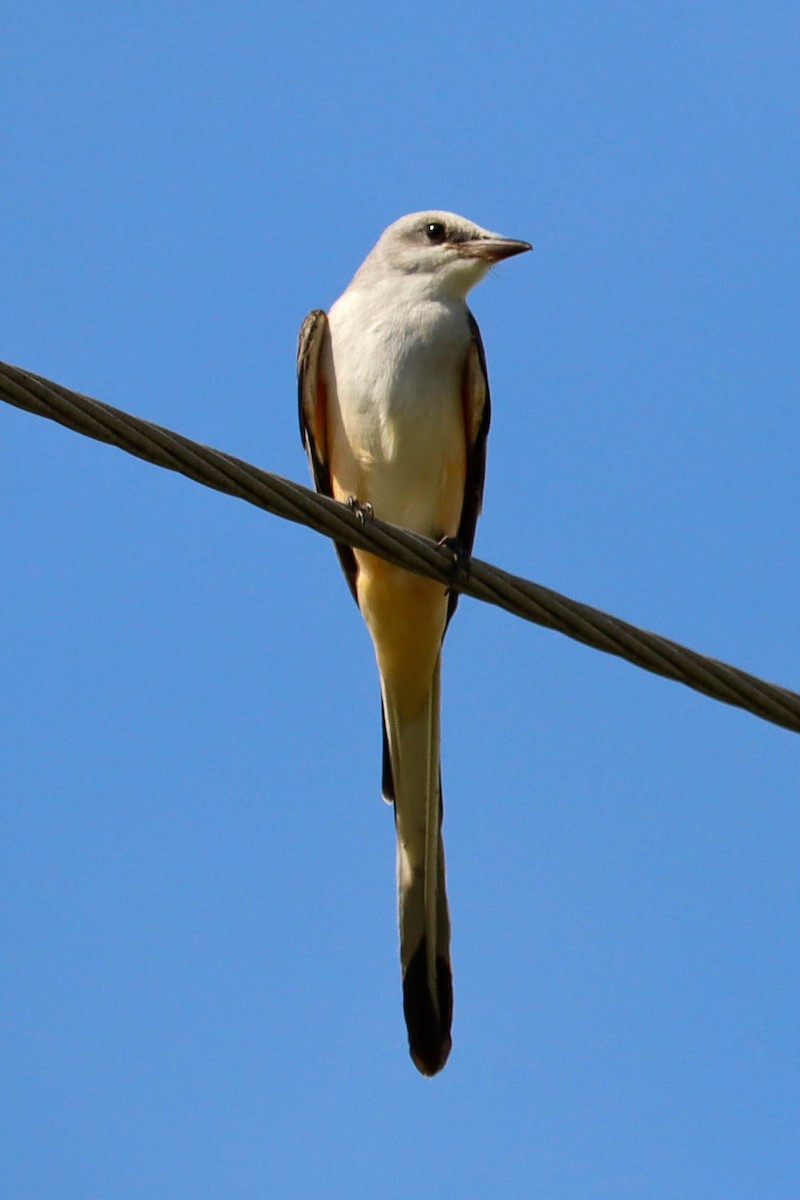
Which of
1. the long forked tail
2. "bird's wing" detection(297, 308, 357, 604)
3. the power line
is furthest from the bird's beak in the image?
the power line

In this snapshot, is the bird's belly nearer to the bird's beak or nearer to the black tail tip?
the bird's beak

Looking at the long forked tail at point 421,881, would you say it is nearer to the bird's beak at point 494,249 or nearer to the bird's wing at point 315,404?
the bird's wing at point 315,404

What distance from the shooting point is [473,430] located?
703 cm

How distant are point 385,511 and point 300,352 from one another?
85cm

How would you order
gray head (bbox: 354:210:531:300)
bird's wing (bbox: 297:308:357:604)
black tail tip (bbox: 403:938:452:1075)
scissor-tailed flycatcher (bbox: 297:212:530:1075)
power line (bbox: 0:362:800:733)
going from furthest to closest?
1. gray head (bbox: 354:210:531:300)
2. bird's wing (bbox: 297:308:357:604)
3. scissor-tailed flycatcher (bbox: 297:212:530:1075)
4. black tail tip (bbox: 403:938:452:1075)
5. power line (bbox: 0:362:800:733)

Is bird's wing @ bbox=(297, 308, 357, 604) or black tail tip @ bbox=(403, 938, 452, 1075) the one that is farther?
bird's wing @ bbox=(297, 308, 357, 604)

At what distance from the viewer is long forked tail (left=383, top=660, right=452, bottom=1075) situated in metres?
6.73

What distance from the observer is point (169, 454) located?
426 cm

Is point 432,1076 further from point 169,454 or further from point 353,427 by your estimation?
point 169,454

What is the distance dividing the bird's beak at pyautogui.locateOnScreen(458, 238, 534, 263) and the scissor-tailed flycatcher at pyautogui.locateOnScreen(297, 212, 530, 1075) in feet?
0.04

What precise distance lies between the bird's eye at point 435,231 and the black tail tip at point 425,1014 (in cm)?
303

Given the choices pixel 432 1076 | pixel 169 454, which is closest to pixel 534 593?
pixel 169 454

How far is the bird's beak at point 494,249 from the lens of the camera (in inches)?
289

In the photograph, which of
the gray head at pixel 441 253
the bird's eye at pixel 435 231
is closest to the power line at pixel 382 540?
the gray head at pixel 441 253
